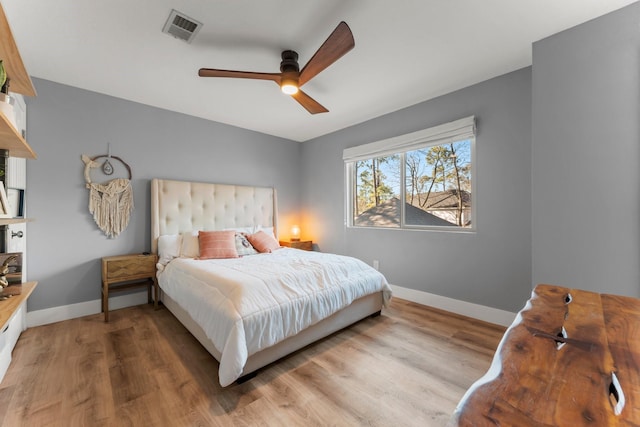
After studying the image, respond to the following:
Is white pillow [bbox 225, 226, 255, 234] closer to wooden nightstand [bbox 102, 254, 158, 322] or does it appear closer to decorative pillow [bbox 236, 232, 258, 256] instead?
decorative pillow [bbox 236, 232, 258, 256]

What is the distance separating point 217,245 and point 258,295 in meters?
1.49

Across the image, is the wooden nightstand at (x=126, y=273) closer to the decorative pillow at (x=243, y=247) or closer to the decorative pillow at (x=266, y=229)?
the decorative pillow at (x=243, y=247)

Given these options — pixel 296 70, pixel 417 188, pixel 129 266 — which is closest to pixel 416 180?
pixel 417 188

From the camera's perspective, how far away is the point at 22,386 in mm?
1741

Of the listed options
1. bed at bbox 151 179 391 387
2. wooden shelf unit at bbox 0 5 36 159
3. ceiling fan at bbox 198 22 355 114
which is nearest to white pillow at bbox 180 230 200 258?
bed at bbox 151 179 391 387

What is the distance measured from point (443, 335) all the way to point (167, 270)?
2926mm

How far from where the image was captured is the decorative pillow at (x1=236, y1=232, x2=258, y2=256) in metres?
3.37

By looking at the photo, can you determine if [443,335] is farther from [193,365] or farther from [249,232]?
[249,232]

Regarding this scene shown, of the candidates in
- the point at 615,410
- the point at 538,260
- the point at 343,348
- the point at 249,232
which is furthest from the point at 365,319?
the point at 615,410

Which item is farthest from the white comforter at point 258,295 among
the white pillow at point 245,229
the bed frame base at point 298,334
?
the white pillow at point 245,229

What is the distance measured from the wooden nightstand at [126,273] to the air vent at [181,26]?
2.33 metres

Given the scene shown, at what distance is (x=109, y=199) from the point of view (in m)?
3.06

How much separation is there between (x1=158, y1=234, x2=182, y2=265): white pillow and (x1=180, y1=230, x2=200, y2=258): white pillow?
6 cm

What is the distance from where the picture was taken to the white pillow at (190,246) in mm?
3191
